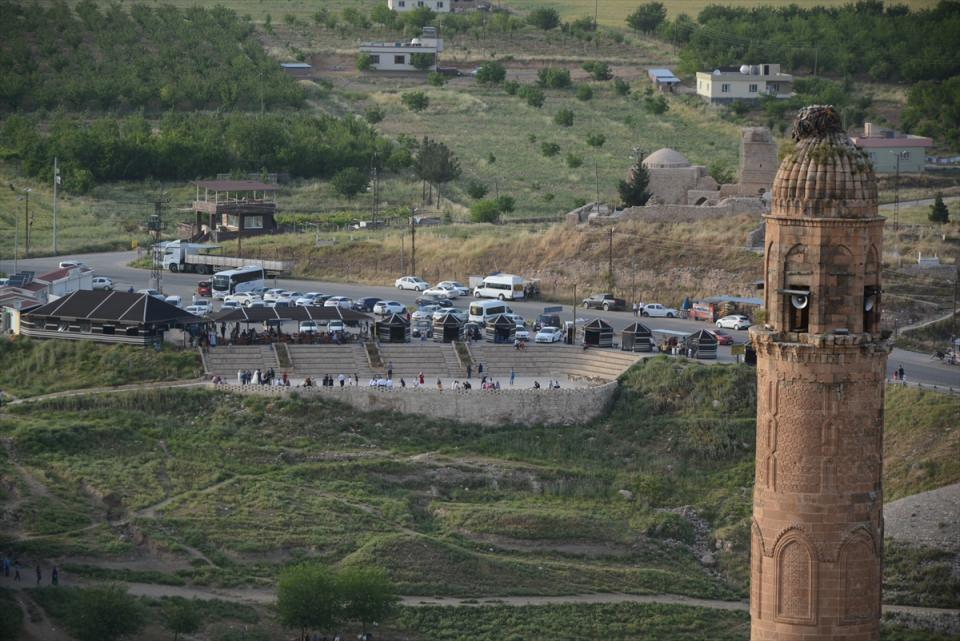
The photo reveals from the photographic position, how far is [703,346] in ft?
281

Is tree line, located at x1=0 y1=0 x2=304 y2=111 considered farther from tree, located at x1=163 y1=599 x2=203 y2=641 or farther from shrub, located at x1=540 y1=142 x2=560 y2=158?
tree, located at x1=163 y1=599 x2=203 y2=641

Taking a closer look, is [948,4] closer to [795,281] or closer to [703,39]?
[703,39]

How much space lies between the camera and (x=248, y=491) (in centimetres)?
7519

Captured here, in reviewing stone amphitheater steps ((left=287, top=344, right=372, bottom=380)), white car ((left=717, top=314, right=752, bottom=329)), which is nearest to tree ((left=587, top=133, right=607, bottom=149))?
white car ((left=717, top=314, right=752, bottom=329))

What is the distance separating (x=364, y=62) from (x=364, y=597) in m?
110

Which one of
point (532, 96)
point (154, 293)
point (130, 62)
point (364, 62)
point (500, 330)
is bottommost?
point (500, 330)

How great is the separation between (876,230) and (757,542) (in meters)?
3.75

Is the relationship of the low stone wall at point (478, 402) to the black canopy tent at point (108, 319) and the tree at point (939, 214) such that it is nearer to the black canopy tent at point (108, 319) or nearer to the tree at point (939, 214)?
the black canopy tent at point (108, 319)

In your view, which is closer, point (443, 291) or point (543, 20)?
point (443, 291)

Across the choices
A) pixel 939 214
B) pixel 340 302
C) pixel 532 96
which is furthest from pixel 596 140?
pixel 340 302

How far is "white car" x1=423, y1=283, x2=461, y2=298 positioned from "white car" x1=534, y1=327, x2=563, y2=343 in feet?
34.1

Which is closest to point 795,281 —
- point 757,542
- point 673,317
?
point 757,542

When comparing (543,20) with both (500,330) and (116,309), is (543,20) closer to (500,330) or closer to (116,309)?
(500,330)

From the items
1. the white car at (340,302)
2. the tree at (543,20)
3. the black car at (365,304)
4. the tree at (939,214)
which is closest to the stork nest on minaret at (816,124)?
the white car at (340,302)
